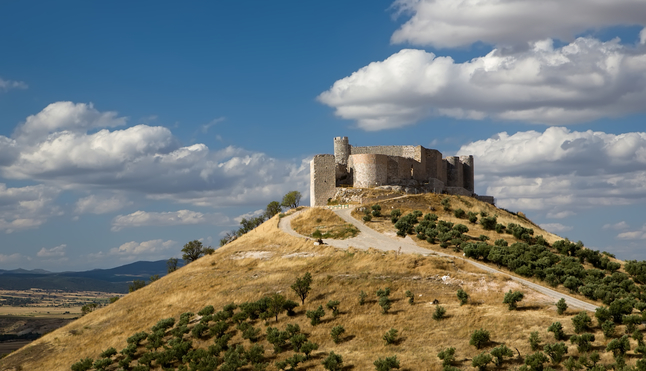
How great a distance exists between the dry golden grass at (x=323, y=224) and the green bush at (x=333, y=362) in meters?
22.4

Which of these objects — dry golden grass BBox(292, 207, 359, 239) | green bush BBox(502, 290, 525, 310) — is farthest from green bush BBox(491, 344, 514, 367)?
dry golden grass BBox(292, 207, 359, 239)

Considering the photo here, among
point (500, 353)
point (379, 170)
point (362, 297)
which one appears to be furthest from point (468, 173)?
point (500, 353)

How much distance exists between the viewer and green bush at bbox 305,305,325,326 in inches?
1368

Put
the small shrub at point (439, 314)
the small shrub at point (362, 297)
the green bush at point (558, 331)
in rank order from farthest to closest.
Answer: the small shrub at point (362, 297) < the small shrub at point (439, 314) < the green bush at point (558, 331)

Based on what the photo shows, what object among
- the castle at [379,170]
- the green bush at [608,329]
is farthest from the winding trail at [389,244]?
the castle at [379,170]

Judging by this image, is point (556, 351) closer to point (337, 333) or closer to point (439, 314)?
point (439, 314)

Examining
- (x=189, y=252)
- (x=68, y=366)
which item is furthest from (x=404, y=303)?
(x=189, y=252)

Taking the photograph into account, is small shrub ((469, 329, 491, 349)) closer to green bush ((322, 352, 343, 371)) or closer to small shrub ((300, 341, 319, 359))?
green bush ((322, 352, 343, 371))

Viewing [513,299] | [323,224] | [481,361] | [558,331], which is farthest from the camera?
[323,224]

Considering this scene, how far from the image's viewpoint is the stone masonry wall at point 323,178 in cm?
6850

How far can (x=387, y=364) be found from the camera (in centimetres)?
2800

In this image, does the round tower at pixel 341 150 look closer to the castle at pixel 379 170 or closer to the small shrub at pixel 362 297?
the castle at pixel 379 170

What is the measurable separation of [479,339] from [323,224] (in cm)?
2853

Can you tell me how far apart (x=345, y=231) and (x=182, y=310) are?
1702cm
